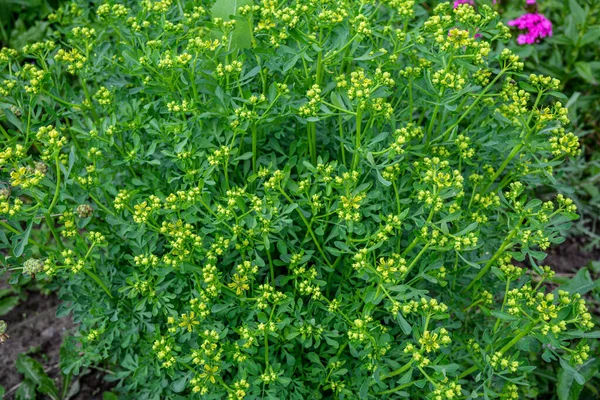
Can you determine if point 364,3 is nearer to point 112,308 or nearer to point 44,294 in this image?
point 112,308

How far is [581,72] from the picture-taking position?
451 cm

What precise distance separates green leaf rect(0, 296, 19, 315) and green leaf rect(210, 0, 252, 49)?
2318mm

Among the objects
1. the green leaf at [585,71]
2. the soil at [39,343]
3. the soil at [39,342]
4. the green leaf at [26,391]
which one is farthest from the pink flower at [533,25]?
the green leaf at [26,391]

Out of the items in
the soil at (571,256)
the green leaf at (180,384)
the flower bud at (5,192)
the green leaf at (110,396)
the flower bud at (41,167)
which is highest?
the flower bud at (41,167)

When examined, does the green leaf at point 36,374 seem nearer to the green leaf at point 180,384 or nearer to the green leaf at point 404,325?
the green leaf at point 180,384

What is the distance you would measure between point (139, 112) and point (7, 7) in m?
2.92

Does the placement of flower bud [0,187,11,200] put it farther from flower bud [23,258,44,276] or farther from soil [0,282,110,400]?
soil [0,282,110,400]

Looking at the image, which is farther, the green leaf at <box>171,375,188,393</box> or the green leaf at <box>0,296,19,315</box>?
the green leaf at <box>0,296,19,315</box>

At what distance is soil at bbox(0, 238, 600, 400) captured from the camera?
3.51 m

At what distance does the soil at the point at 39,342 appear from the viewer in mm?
3514

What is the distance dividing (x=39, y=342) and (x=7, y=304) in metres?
0.34

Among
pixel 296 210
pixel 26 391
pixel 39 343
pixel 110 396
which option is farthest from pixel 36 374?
pixel 296 210

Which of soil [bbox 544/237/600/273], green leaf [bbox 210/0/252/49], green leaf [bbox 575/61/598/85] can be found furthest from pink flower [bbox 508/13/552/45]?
green leaf [bbox 210/0/252/49]

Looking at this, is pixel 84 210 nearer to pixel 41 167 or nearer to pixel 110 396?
pixel 41 167
